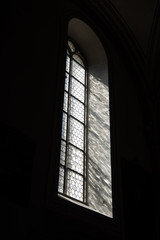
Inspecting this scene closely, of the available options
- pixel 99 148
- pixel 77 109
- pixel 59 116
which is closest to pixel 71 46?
pixel 77 109

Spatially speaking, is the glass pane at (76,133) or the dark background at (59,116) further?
the glass pane at (76,133)

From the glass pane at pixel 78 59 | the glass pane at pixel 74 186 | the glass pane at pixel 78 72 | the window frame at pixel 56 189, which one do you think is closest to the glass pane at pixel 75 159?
the glass pane at pixel 74 186

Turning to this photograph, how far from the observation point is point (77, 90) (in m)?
8.33

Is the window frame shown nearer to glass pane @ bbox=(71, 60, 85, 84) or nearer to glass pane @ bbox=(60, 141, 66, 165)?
glass pane @ bbox=(60, 141, 66, 165)

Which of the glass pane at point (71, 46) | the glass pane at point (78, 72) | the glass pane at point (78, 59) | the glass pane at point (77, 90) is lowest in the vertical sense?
the glass pane at point (77, 90)

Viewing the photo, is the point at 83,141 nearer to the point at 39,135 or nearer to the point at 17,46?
the point at 39,135

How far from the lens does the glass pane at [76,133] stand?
732cm

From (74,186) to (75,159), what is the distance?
2.05 feet

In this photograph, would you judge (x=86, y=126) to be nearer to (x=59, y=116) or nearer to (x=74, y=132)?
(x=74, y=132)

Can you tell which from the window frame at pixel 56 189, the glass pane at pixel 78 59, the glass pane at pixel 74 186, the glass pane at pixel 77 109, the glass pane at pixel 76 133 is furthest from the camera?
the glass pane at pixel 78 59

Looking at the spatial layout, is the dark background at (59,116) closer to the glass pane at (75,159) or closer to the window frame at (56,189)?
the window frame at (56,189)

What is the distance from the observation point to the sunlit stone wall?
6.79 metres

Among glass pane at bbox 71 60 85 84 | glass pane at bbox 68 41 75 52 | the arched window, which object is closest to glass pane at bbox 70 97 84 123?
the arched window

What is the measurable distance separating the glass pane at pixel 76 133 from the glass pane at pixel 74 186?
0.79 m
